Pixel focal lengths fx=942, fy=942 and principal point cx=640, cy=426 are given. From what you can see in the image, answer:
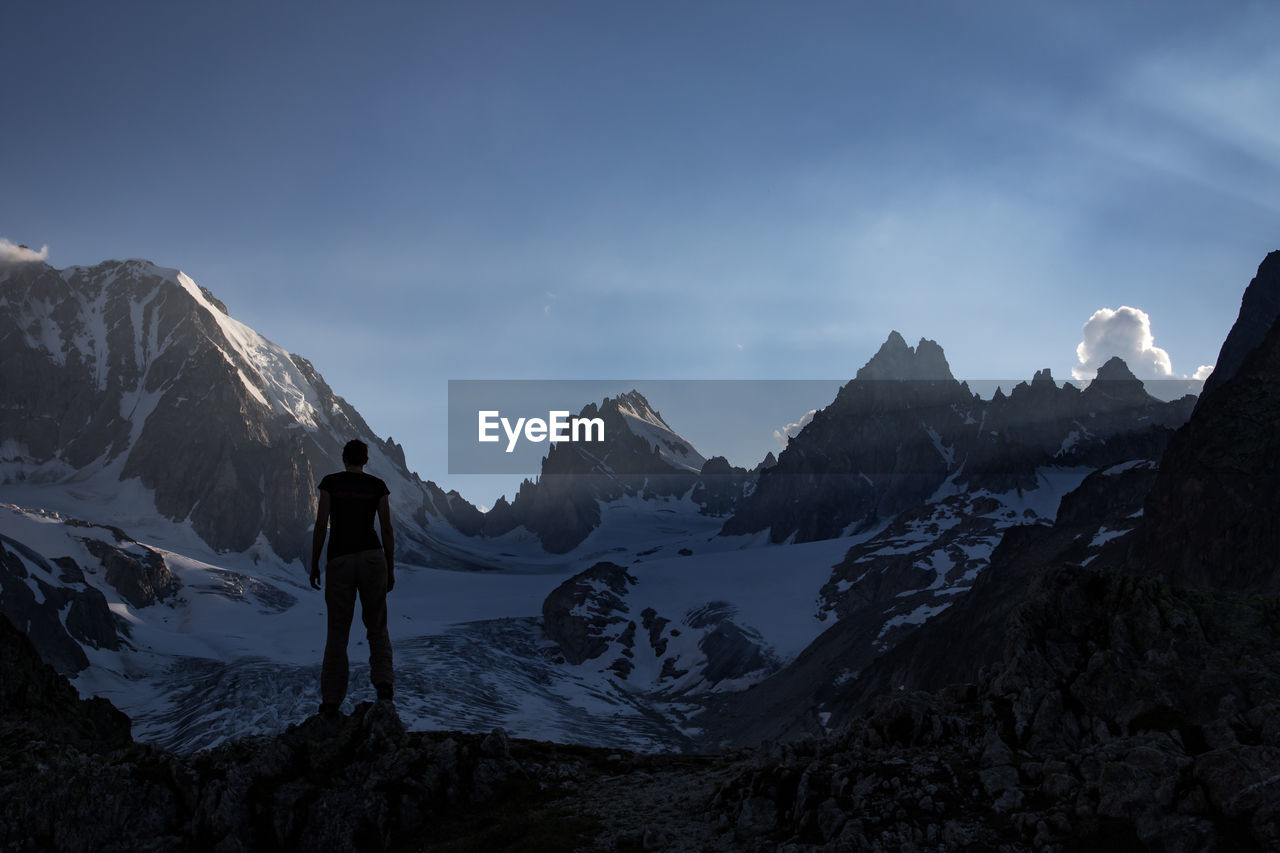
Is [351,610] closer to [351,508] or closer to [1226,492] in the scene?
[351,508]

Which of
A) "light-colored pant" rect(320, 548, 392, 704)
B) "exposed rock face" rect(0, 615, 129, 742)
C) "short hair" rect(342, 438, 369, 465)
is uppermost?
"short hair" rect(342, 438, 369, 465)

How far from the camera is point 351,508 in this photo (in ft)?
78.1

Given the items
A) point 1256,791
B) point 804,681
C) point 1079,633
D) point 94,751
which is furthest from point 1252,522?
point 94,751

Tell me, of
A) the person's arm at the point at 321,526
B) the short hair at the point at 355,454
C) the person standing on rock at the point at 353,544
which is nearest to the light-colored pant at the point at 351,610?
the person standing on rock at the point at 353,544

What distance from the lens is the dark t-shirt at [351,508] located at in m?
23.6

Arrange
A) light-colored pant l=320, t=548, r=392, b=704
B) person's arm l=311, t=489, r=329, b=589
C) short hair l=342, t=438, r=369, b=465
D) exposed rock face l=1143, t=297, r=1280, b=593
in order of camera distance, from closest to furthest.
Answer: person's arm l=311, t=489, r=329, b=589, short hair l=342, t=438, r=369, b=465, light-colored pant l=320, t=548, r=392, b=704, exposed rock face l=1143, t=297, r=1280, b=593

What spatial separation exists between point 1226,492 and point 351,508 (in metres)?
134

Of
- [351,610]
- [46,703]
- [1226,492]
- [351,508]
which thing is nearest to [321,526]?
[351,508]

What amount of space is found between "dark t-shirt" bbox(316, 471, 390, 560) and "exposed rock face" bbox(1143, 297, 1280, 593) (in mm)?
118745

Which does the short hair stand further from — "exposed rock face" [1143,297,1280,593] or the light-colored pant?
"exposed rock face" [1143,297,1280,593]

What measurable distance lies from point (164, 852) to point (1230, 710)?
94.0 ft

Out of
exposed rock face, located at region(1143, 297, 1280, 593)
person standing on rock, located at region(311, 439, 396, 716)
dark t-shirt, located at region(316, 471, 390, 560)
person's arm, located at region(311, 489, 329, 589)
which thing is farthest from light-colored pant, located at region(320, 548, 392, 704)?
exposed rock face, located at region(1143, 297, 1280, 593)

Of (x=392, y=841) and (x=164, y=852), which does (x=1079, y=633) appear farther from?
(x=164, y=852)

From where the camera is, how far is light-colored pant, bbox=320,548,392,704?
23.8m
